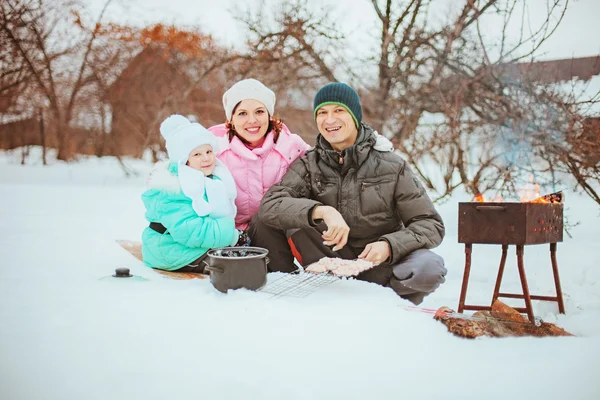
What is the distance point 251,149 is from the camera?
11.1 ft

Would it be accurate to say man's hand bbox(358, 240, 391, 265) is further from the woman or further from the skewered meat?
the woman

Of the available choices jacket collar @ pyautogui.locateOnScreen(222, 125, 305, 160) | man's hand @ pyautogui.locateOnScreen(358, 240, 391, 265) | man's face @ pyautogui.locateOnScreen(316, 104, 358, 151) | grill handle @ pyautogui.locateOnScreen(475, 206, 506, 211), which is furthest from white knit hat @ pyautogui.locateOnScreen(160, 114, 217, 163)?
grill handle @ pyautogui.locateOnScreen(475, 206, 506, 211)

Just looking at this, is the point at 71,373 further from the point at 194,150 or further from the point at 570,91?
the point at 570,91

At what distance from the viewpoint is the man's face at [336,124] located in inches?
117

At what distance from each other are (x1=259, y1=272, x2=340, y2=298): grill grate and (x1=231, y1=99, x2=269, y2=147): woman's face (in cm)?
106

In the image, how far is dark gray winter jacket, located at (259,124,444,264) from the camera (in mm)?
2803

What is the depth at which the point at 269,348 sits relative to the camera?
181cm

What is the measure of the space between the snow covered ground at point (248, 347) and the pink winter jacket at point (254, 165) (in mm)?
836

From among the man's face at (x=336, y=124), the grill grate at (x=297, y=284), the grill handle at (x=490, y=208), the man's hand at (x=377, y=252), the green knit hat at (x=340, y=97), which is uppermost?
the green knit hat at (x=340, y=97)

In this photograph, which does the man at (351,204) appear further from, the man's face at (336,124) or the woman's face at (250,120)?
the woman's face at (250,120)

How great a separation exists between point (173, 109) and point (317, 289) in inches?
318

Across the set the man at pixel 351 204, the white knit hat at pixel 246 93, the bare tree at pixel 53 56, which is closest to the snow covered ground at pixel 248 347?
the man at pixel 351 204

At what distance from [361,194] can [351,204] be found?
0.29 feet

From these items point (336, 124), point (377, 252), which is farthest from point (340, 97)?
point (377, 252)
